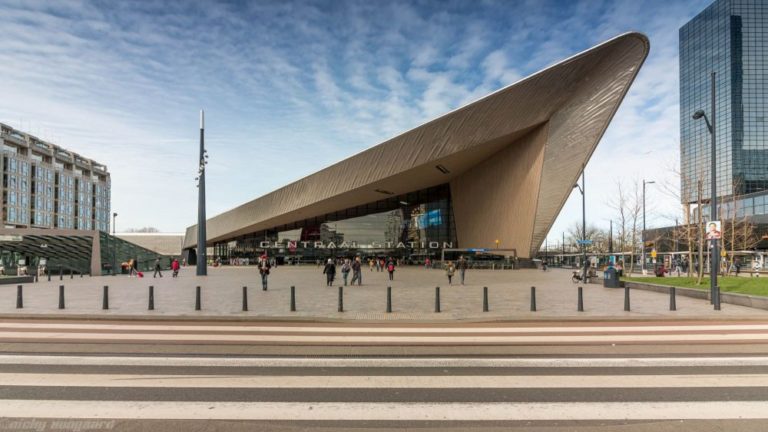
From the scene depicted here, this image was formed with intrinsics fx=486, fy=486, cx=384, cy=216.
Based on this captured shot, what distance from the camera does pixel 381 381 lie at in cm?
621

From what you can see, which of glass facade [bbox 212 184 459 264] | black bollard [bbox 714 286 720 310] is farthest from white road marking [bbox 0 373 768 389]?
glass facade [bbox 212 184 459 264]

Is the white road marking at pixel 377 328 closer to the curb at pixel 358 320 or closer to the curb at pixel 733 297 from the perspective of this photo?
the curb at pixel 358 320

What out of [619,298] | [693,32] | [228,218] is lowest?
[619,298]

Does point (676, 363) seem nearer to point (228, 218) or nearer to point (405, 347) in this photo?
point (405, 347)

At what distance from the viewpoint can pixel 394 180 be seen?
162 feet

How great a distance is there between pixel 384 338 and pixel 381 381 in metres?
3.15

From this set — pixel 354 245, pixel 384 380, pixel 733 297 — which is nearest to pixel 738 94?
pixel 354 245

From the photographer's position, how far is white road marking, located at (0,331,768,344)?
356 inches

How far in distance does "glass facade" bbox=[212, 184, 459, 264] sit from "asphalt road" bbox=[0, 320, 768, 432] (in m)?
49.8

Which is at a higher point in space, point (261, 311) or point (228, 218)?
point (228, 218)

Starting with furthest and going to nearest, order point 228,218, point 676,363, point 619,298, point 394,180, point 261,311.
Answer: point 228,218 → point 394,180 → point 619,298 → point 261,311 → point 676,363

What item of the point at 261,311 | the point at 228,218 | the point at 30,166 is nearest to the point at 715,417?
the point at 261,311

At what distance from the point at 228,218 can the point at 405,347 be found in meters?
58.6

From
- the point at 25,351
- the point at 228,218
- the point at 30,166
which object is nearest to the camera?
the point at 25,351
